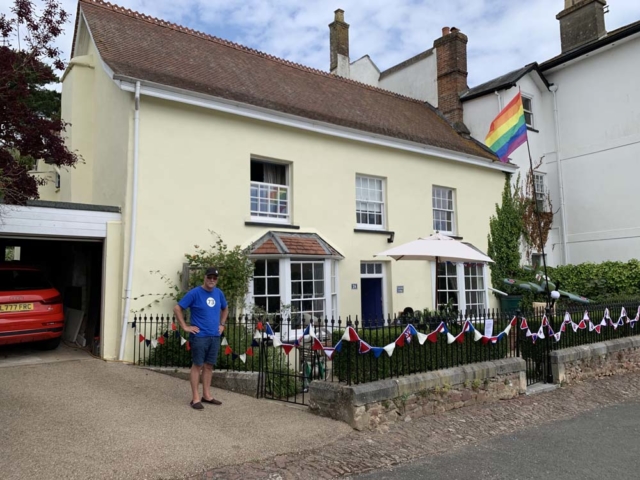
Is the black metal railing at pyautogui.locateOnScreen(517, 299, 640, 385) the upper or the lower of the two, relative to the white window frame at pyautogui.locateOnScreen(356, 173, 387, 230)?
lower

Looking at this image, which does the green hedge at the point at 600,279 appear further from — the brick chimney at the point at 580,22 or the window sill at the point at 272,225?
the window sill at the point at 272,225

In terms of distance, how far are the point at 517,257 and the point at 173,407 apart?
13702 millimetres

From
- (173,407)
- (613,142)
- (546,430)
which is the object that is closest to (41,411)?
(173,407)

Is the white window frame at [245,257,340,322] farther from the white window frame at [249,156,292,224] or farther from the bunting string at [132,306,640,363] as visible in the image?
the bunting string at [132,306,640,363]

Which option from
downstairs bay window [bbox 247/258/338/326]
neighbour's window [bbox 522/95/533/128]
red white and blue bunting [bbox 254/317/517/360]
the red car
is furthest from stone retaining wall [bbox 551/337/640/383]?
neighbour's window [bbox 522/95/533/128]

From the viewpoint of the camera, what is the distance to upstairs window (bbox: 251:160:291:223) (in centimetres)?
1212

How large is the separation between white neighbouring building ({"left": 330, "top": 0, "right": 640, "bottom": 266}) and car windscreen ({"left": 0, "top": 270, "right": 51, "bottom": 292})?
14839mm

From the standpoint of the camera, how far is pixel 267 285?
37.7 ft

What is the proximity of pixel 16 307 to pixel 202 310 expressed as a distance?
13.7 feet

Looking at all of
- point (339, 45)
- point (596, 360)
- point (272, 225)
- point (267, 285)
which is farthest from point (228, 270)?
point (339, 45)

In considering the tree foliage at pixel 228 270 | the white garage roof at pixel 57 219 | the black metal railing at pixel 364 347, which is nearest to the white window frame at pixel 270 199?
the tree foliage at pixel 228 270

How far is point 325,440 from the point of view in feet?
19.1

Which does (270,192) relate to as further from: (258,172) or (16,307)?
(16,307)

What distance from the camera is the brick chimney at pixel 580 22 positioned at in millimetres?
19531
